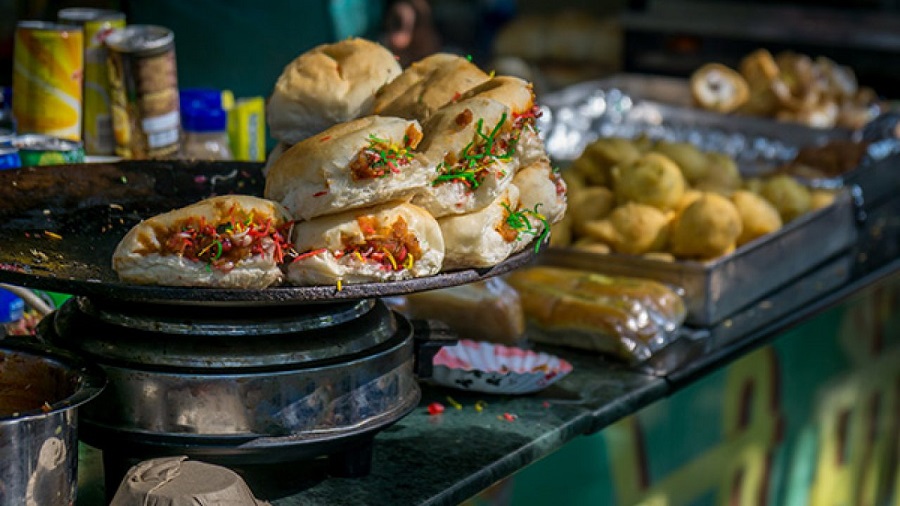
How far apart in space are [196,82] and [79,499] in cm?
254

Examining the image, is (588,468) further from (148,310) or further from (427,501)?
(148,310)

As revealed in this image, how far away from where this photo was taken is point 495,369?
2.26 metres

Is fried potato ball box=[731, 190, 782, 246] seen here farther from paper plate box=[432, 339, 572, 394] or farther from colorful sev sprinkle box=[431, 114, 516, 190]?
colorful sev sprinkle box=[431, 114, 516, 190]

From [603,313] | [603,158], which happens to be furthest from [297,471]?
[603,158]

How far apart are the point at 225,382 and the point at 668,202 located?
164 centimetres

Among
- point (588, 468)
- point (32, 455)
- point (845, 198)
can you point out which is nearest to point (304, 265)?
point (32, 455)

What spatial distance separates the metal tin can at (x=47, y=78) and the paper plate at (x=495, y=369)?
2.98ft

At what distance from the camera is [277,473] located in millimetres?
1884

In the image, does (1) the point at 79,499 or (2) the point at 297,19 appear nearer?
(1) the point at 79,499

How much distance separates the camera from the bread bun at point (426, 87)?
1.98 meters

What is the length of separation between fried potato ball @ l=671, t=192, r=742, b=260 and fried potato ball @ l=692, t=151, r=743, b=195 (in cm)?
23

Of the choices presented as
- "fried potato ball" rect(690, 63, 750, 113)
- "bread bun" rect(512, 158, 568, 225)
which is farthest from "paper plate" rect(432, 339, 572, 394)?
"fried potato ball" rect(690, 63, 750, 113)

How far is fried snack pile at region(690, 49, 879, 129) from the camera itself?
4785 mm

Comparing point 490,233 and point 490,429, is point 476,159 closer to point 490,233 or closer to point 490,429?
point 490,233
